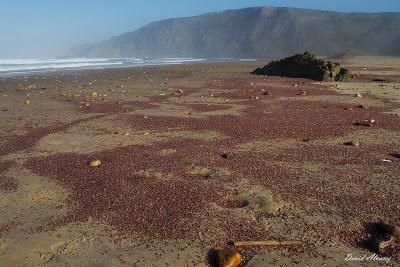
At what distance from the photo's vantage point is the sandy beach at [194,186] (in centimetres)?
409

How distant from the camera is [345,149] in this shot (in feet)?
23.8

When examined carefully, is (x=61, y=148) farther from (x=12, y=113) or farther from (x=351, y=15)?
(x=351, y=15)

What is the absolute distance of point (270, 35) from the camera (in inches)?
4599

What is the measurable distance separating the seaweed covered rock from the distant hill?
176ft

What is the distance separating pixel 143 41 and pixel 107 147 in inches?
6976

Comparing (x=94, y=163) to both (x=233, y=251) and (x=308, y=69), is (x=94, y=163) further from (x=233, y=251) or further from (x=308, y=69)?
(x=308, y=69)

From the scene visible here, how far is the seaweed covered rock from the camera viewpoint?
73.2 ft

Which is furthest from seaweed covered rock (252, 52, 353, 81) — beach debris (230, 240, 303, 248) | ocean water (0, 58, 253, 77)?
beach debris (230, 240, 303, 248)

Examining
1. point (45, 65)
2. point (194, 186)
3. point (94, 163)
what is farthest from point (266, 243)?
point (45, 65)

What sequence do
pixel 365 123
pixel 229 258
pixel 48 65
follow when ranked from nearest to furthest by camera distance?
pixel 229 258
pixel 365 123
pixel 48 65

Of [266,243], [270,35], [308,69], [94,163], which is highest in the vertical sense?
[270,35]

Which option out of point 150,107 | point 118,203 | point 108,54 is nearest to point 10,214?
point 118,203

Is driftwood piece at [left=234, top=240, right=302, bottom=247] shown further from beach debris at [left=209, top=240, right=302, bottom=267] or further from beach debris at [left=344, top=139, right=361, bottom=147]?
beach debris at [left=344, top=139, right=361, bottom=147]

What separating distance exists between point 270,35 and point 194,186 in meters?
116
